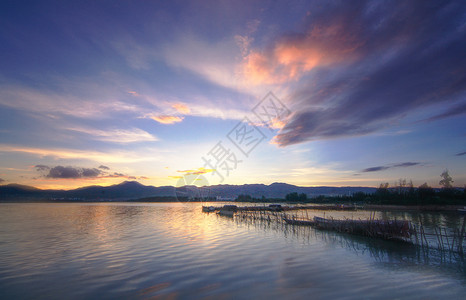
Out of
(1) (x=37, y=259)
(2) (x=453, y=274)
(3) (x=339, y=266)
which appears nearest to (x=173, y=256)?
(1) (x=37, y=259)

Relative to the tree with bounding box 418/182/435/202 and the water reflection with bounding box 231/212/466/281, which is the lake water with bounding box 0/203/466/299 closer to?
the water reflection with bounding box 231/212/466/281

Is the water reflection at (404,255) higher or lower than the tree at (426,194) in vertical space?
lower

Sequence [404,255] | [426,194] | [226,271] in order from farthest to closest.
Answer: [426,194] < [404,255] < [226,271]

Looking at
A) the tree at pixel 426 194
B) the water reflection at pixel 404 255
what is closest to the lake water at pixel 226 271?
the water reflection at pixel 404 255

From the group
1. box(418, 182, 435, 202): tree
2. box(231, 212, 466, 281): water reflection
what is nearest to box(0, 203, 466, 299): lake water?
box(231, 212, 466, 281): water reflection

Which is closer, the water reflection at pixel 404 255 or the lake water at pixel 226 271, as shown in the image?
the lake water at pixel 226 271

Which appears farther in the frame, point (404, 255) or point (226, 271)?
point (404, 255)

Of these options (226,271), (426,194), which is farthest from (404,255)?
(426,194)

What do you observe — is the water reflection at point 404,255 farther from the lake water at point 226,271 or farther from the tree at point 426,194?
the tree at point 426,194

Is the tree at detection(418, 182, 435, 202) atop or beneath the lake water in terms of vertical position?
atop

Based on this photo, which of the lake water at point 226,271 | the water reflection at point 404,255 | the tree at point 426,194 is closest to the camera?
the lake water at point 226,271

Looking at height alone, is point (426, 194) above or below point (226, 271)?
above

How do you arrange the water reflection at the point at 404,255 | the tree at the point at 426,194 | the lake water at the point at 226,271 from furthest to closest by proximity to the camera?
the tree at the point at 426,194, the water reflection at the point at 404,255, the lake water at the point at 226,271

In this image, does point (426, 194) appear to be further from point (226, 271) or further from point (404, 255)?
point (226, 271)
